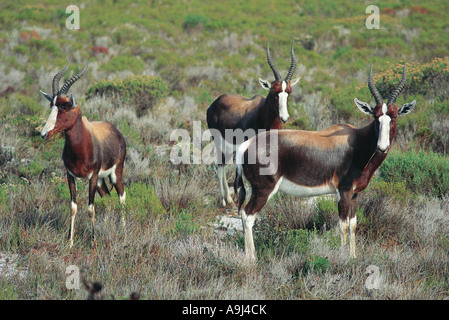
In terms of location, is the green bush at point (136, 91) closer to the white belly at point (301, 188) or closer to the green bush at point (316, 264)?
the white belly at point (301, 188)

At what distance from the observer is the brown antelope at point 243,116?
692cm

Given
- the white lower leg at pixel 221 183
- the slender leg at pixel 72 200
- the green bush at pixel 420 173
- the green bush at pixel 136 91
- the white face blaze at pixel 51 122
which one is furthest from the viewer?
the green bush at pixel 136 91

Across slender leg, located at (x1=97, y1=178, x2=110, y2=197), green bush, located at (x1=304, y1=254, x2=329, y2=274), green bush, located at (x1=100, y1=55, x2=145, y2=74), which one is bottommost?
green bush, located at (x1=304, y1=254, x2=329, y2=274)

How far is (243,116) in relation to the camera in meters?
7.85

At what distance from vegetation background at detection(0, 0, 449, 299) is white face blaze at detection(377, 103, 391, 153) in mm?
1300

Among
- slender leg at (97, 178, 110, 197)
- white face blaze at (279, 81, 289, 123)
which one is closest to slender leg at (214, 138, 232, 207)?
white face blaze at (279, 81, 289, 123)

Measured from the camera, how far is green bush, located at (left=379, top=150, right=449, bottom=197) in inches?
283

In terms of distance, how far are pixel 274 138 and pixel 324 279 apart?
1725mm

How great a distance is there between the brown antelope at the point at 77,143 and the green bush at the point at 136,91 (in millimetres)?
6047

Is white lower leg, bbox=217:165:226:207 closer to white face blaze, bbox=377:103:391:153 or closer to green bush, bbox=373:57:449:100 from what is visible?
white face blaze, bbox=377:103:391:153

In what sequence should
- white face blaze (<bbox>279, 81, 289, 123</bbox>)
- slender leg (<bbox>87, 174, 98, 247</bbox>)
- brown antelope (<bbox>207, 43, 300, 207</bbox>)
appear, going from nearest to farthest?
slender leg (<bbox>87, 174, 98, 247</bbox>), white face blaze (<bbox>279, 81, 289, 123</bbox>), brown antelope (<bbox>207, 43, 300, 207</bbox>)

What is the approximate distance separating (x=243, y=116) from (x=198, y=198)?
67.2 inches

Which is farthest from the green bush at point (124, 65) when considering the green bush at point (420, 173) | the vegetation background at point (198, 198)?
the green bush at point (420, 173)
